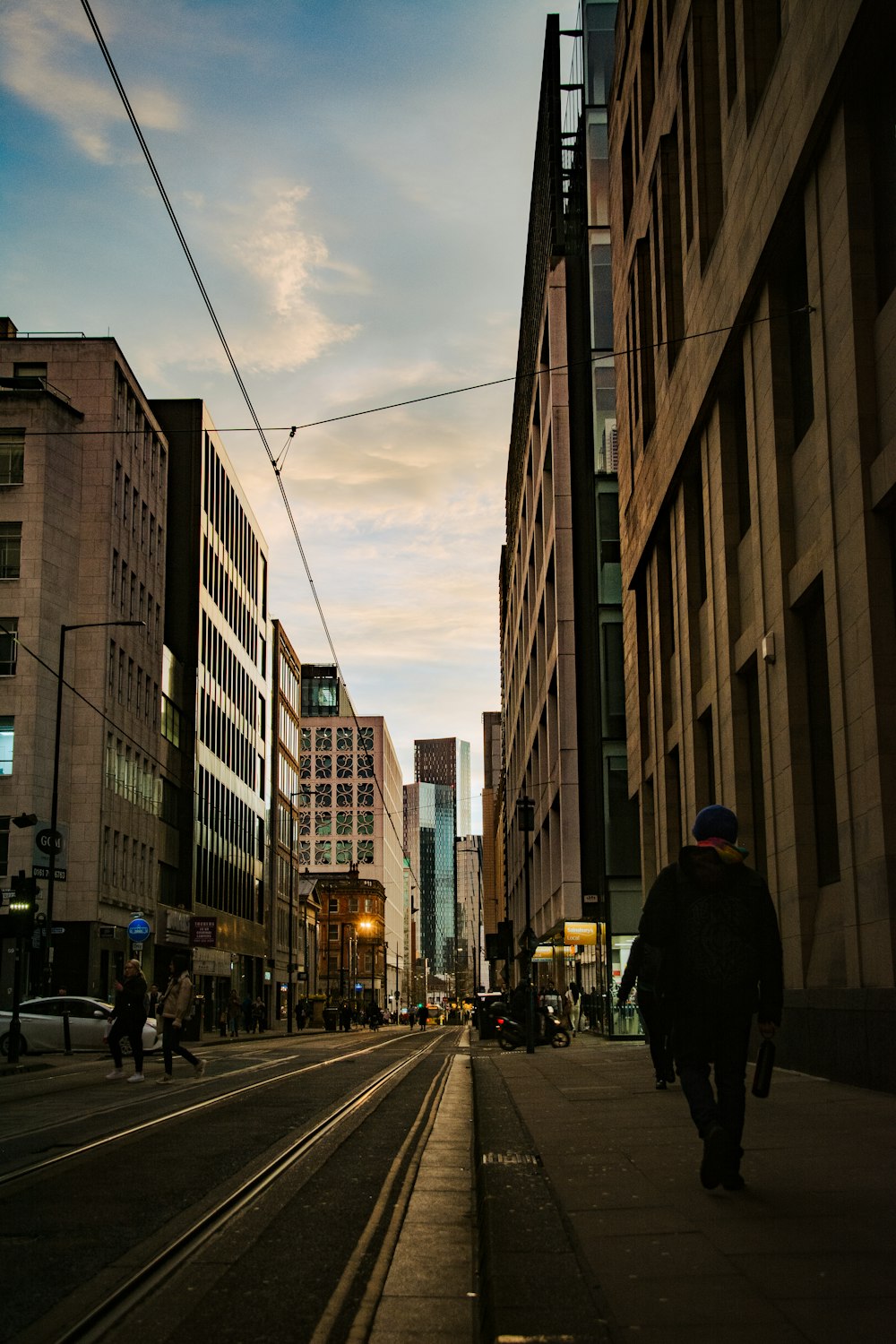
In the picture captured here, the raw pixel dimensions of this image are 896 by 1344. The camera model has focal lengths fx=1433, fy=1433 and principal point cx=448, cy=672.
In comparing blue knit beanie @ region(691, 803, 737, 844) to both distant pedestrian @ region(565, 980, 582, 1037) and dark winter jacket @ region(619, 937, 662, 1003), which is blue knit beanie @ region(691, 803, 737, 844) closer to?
dark winter jacket @ region(619, 937, 662, 1003)

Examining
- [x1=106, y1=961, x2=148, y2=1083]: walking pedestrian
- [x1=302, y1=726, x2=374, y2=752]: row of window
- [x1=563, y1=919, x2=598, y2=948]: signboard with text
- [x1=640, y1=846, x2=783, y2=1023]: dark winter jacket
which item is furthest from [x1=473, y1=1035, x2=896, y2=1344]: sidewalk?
[x1=302, y1=726, x2=374, y2=752]: row of window

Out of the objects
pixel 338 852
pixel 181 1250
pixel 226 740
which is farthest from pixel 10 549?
pixel 338 852

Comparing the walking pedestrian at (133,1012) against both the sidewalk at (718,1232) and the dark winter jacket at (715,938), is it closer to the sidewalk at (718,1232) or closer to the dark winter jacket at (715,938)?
the sidewalk at (718,1232)

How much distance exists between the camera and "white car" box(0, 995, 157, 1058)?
3250 cm

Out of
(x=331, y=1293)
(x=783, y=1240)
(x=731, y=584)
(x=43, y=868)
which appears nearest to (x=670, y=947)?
(x=783, y=1240)

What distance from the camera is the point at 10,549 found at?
163ft

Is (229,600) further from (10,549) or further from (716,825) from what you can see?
(716,825)

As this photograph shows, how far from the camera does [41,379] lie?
52406mm

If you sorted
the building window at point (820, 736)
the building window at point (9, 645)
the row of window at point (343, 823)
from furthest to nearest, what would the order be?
the row of window at point (343, 823)
the building window at point (9, 645)
the building window at point (820, 736)

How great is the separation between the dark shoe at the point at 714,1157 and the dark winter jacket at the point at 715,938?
0.55m

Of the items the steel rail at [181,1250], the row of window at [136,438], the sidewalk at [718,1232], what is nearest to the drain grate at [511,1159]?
the sidewalk at [718,1232]

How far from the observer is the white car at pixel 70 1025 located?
107ft

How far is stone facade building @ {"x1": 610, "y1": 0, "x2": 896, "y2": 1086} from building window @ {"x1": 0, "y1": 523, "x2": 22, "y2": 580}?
2773 centimetres

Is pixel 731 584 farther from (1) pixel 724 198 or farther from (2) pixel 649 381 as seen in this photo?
(2) pixel 649 381
